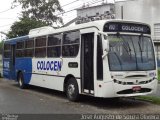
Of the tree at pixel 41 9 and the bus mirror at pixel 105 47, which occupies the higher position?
the tree at pixel 41 9

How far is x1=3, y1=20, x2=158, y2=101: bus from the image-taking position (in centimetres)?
1289

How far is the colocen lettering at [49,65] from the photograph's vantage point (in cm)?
1619

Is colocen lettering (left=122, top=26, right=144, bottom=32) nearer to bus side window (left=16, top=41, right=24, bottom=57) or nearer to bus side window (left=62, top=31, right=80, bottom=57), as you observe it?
bus side window (left=62, top=31, right=80, bottom=57)

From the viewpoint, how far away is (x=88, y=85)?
1388cm

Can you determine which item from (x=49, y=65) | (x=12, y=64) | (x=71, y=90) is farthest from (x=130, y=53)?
(x=12, y=64)

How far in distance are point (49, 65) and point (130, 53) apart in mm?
4912

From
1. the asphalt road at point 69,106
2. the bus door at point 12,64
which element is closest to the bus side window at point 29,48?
the bus door at point 12,64

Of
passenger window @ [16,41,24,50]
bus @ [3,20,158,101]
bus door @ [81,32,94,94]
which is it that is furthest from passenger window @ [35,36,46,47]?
bus door @ [81,32,94,94]

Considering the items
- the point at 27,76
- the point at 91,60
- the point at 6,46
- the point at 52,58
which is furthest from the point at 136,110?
the point at 6,46

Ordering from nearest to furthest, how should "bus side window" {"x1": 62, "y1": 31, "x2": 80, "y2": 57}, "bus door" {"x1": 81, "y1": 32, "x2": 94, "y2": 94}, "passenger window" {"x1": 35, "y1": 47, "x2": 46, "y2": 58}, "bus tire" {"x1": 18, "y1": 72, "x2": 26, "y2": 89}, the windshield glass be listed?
the windshield glass → "bus door" {"x1": 81, "y1": 32, "x2": 94, "y2": 94} → "bus side window" {"x1": 62, "y1": 31, "x2": 80, "y2": 57} → "passenger window" {"x1": 35, "y1": 47, "x2": 46, "y2": 58} → "bus tire" {"x1": 18, "y1": 72, "x2": 26, "y2": 89}

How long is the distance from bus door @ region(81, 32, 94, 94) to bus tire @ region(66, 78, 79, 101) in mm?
537

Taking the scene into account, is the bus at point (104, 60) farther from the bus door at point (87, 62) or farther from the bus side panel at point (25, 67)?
the bus side panel at point (25, 67)

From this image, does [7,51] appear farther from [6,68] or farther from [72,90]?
[72,90]

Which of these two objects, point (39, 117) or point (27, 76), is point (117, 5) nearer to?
point (27, 76)
